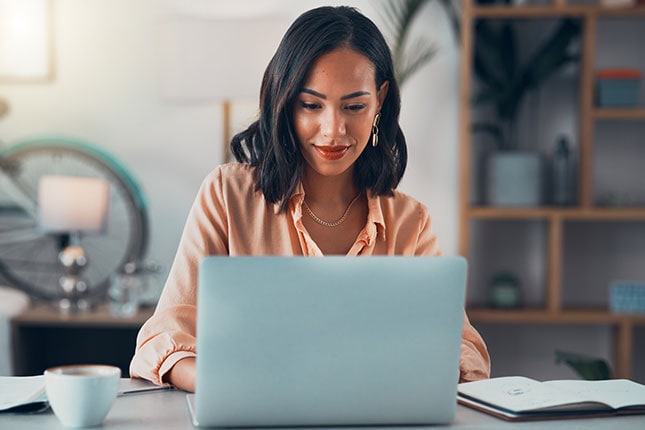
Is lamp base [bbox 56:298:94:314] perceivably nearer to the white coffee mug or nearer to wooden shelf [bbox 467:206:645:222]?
wooden shelf [bbox 467:206:645:222]

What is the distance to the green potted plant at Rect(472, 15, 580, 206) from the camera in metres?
3.36

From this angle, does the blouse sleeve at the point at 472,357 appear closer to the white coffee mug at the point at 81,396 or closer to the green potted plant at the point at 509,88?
the white coffee mug at the point at 81,396

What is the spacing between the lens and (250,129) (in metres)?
1.75

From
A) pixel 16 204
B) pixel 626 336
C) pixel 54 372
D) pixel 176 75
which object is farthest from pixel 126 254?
pixel 54 372

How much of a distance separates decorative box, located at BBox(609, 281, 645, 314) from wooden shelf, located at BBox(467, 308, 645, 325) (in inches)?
1.9

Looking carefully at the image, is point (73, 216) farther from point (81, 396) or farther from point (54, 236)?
point (81, 396)

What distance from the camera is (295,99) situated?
5.33 feet

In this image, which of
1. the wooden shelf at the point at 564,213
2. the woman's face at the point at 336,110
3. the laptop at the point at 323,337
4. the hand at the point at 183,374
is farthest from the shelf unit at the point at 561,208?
the laptop at the point at 323,337

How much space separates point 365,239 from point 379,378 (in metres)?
0.69

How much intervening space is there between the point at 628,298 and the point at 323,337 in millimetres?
2584

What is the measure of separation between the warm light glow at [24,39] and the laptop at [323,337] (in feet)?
9.33

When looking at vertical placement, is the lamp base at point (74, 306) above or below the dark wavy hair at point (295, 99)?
below

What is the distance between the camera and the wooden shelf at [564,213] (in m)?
3.30

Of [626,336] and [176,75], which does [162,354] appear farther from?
[626,336]
